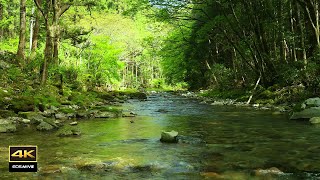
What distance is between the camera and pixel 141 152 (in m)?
6.52

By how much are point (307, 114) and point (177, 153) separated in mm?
6530

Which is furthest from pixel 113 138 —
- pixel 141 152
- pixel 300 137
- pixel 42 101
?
pixel 42 101

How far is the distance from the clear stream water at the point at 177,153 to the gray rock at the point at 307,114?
1253 millimetres

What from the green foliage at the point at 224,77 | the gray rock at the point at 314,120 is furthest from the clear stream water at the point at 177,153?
the green foliage at the point at 224,77

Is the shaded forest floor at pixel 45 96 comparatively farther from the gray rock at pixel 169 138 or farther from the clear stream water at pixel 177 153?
the gray rock at pixel 169 138

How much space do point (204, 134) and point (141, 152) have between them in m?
2.70

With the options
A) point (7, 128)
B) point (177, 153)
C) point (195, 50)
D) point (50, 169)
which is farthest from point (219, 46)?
point (50, 169)

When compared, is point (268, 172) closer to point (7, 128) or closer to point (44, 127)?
point (44, 127)

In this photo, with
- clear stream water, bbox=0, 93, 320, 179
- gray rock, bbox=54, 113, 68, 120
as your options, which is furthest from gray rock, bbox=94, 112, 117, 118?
clear stream water, bbox=0, 93, 320, 179

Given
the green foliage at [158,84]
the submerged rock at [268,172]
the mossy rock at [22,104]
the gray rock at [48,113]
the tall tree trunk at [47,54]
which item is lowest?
the submerged rock at [268,172]

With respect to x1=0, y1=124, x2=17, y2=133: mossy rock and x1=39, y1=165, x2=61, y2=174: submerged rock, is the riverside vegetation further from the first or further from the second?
x1=39, y1=165, x2=61, y2=174: submerged rock

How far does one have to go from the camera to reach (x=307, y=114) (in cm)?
1109

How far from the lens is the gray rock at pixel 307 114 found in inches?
433

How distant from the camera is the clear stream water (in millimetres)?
4902
